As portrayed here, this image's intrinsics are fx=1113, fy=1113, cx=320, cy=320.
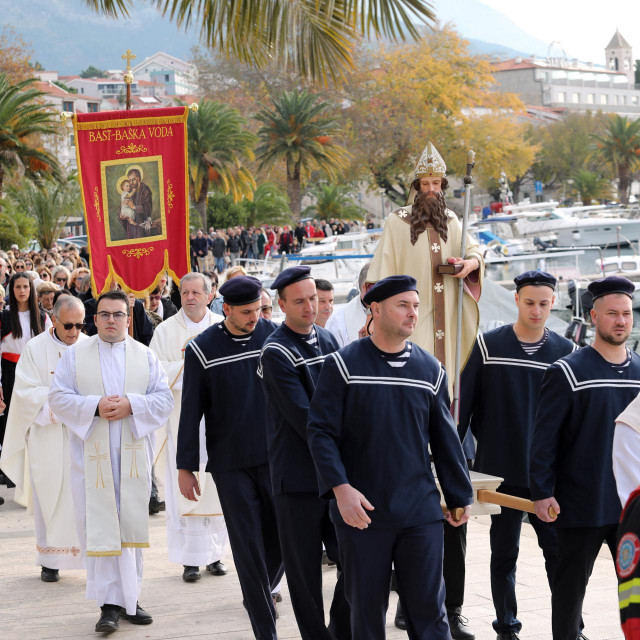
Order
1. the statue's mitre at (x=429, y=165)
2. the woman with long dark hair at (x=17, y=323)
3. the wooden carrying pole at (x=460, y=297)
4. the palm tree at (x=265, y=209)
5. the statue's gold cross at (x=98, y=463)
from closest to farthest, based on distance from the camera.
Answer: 1. the wooden carrying pole at (x=460, y=297)
2. the statue's mitre at (x=429, y=165)
3. the statue's gold cross at (x=98, y=463)
4. the woman with long dark hair at (x=17, y=323)
5. the palm tree at (x=265, y=209)

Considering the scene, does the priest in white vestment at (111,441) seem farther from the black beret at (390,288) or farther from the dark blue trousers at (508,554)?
the black beret at (390,288)

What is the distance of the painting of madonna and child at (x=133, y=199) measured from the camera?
32.4 ft

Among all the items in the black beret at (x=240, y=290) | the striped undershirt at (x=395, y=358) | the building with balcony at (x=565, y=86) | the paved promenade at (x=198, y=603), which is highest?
the building with balcony at (x=565, y=86)

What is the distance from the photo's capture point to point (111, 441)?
6.86 metres

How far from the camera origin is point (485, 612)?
6.68m

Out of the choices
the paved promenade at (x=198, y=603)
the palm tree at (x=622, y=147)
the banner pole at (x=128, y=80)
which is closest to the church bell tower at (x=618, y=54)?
the palm tree at (x=622, y=147)

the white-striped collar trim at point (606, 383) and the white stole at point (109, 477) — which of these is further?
the white stole at point (109, 477)

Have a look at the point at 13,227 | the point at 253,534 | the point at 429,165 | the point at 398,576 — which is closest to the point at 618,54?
the point at 13,227

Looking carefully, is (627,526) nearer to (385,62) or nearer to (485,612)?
(485,612)

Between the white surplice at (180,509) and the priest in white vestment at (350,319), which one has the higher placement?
the priest in white vestment at (350,319)

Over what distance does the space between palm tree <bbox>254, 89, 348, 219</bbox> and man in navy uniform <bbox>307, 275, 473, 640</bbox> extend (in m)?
48.5

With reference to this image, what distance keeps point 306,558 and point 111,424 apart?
188cm

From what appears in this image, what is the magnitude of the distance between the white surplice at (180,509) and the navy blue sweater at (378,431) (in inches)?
112

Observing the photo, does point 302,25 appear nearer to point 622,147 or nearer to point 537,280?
point 537,280
